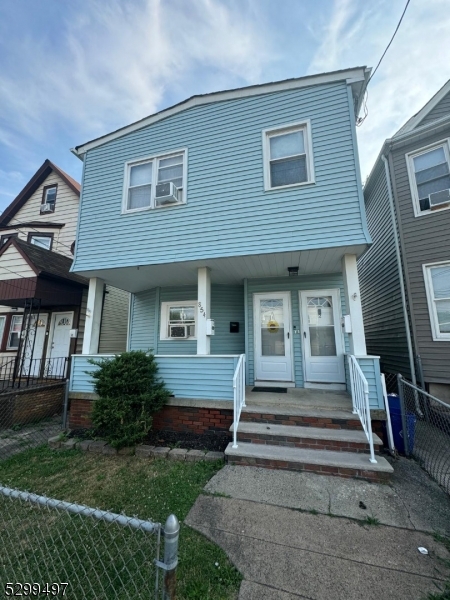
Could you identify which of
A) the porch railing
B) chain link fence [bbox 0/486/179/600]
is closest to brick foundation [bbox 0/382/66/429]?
chain link fence [bbox 0/486/179/600]

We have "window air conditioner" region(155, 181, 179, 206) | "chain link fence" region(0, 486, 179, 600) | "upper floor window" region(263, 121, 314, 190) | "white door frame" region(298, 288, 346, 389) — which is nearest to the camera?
"chain link fence" region(0, 486, 179, 600)

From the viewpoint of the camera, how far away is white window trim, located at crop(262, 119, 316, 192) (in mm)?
5129

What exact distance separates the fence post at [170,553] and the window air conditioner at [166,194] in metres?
5.71

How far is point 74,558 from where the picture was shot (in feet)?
7.47

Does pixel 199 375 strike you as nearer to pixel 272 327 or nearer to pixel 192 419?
pixel 192 419

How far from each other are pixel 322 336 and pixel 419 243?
133 inches

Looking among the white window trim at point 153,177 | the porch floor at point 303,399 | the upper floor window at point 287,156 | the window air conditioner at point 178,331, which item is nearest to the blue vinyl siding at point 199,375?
the porch floor at point 303,399

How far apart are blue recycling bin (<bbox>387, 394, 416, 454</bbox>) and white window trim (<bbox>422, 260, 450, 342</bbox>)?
8.90 feet

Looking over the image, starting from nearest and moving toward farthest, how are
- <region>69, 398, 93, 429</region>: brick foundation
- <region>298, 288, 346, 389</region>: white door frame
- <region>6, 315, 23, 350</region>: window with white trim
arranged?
1. <region>69, 398, 93, 429</region>: brick foundation
2. <region>298, 288, 346, 389</region>: white door frame
3. <region>6, 315, 23, 350</region>: window with white trim

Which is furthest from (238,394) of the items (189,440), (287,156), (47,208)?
(47,208)

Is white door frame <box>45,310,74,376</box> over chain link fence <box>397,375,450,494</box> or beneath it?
over

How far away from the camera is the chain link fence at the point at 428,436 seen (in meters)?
3.56

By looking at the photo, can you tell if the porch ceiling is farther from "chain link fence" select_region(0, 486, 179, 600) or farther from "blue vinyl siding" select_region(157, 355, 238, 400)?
"chain link fence" select_region(0, 486, 179, 600)

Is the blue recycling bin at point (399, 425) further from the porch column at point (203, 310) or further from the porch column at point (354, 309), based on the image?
the porch column at point (203, 310)
